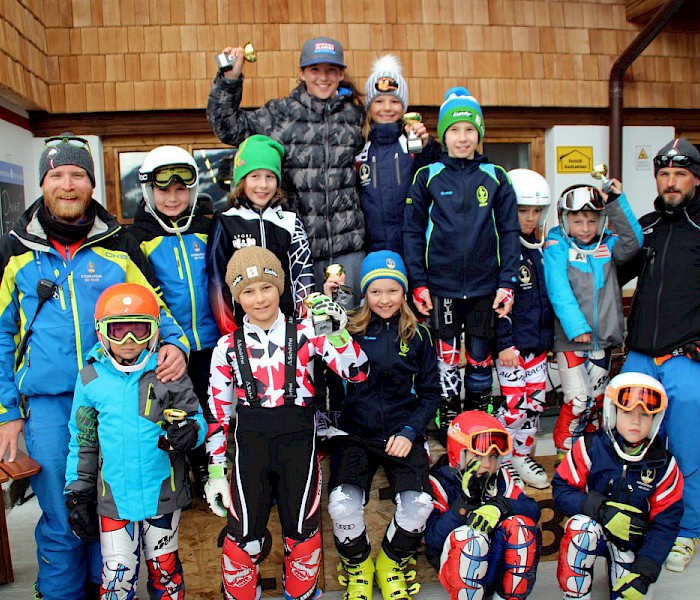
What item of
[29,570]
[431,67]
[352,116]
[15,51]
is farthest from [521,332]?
[15,51]

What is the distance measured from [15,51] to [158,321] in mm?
3815

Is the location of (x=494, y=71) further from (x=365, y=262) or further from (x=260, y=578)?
(x=260, y=578)

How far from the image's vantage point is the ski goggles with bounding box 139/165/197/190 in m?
3.42

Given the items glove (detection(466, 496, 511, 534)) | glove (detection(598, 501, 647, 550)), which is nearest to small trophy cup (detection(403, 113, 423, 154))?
glove (detection(466, 496, 511, 534))

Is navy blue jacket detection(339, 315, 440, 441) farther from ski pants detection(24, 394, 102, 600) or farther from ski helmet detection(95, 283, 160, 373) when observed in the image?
ski pants detection(24, 394, 102, 600)

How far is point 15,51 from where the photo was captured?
5.34 m

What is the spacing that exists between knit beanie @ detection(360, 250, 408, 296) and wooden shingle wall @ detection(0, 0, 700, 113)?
11.5ft

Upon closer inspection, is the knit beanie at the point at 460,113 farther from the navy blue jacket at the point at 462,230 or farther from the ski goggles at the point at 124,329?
the ski goggles at the point at 124,329

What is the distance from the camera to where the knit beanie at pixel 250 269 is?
2930 mm

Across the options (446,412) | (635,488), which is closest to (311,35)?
(446,412)

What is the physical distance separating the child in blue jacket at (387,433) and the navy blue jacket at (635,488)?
28.0 inches

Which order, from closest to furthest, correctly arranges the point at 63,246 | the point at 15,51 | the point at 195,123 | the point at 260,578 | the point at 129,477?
1. the point at 129,477
2. the point at 63,246
3. the point at 260,578
4. the point at 15,51
5. the point at 195,123

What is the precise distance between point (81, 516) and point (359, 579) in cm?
134

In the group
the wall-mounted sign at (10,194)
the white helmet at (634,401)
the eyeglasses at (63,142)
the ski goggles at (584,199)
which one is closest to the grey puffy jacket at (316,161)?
the eyeglasses at (63,142)
